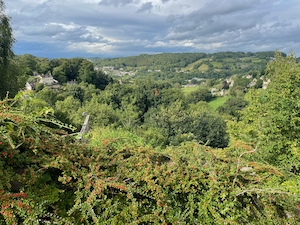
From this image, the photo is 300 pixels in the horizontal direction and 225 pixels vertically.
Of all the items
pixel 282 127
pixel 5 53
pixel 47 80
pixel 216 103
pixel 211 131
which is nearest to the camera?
pixel 282 127

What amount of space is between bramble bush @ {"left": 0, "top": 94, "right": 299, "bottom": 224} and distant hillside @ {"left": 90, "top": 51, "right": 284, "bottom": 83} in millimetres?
130728

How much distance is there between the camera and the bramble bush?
204cm

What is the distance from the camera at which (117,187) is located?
212cm

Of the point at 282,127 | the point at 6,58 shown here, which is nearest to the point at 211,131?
the point at 282,127

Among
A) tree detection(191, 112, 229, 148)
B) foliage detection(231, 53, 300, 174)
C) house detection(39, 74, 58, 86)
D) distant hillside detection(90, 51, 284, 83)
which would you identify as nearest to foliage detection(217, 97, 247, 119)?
tree detection(191, 112, 229, 148)

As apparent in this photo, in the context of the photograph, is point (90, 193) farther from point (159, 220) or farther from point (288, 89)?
point (288, 89)

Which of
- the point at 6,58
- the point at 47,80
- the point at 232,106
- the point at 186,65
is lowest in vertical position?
the point at 232,106

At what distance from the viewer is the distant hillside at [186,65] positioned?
142 m

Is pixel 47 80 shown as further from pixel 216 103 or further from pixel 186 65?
pixel 186 65

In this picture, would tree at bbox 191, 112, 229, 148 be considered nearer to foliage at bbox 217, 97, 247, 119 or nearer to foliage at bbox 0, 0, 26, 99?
foliage at bbox 0, 0, 26, 99

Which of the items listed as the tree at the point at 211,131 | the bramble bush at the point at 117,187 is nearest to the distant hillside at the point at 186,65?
the tree at the point at 211,131

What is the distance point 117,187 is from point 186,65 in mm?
175773

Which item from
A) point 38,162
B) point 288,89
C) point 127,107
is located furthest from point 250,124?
point 127,107

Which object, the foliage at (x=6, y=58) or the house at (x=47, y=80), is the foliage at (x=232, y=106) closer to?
the house at (x=47, y=80)
